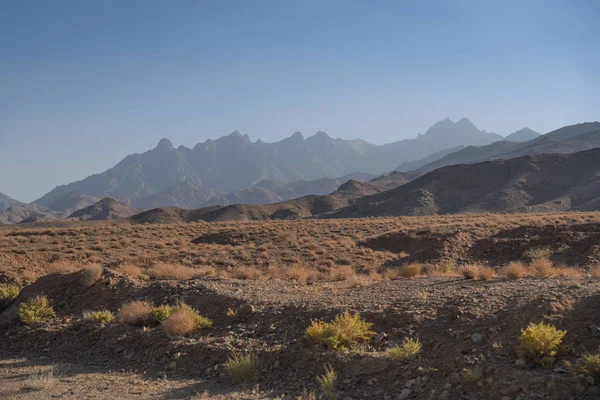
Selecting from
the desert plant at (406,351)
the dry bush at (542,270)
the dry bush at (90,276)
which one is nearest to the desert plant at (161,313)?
the dry bush at (90,276)

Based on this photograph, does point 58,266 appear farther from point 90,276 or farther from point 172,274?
point 90,276

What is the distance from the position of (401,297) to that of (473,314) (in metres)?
2.34

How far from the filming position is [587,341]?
665 cm

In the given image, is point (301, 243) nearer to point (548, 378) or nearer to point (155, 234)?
point (155, 234)

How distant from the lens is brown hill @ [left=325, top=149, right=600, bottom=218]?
79062 mm

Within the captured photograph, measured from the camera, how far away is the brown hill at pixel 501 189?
259 ft

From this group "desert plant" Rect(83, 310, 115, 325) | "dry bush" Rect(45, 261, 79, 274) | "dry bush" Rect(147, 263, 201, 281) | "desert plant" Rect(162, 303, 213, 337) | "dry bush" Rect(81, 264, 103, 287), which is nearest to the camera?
"desert plant" Rect(162, 303, 213, 337)

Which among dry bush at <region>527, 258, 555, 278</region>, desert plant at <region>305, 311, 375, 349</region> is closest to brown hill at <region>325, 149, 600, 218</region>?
dry bush at <region>527, 258, 555, 278</region>

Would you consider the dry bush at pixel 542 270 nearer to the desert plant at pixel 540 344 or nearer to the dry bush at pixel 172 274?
the desert plant at pixel 540 344

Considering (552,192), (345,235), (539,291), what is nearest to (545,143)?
(552,192)

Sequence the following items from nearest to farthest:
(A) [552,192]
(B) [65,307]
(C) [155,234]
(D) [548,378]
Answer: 1. (D) [548,378]
2. (B) [65,307]
3. (C) [155,234]
4. (A) [552,192]

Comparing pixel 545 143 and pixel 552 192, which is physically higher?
pixel 545 143

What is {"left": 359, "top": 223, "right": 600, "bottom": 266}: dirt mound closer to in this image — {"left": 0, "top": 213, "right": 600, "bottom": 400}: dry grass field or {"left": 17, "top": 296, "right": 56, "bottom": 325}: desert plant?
{"left": 0, "top": 213, "right": 600, "bottom": 400}: dry grass field

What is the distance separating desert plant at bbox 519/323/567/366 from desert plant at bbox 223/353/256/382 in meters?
4.11
